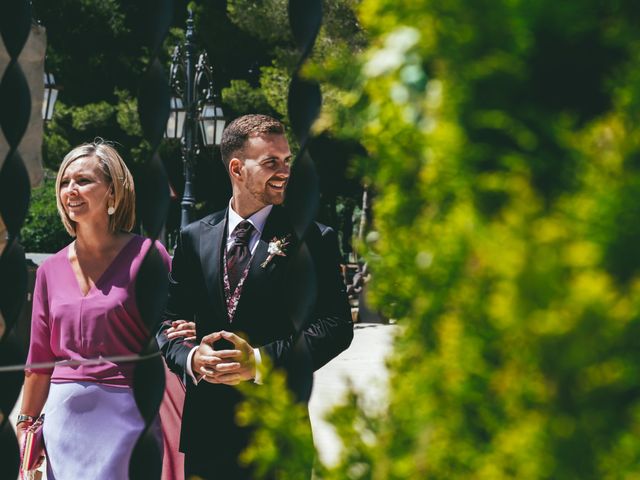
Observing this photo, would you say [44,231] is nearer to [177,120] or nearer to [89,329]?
[177,120]

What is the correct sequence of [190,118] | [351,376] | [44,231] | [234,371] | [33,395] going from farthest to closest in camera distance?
1. [44,231]
2. [190,118]
3. [33,395]
4. [234,371]
5. [351,376]

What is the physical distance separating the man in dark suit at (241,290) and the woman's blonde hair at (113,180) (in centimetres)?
27

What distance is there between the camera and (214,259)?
141 inches

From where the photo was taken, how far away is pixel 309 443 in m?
1.05

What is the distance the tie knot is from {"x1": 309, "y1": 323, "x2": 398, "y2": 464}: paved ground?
0.68 m

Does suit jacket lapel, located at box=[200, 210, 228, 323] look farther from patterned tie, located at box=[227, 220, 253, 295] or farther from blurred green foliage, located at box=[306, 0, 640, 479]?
blurred green foliage, located at box=[306, 0, 640, 479]

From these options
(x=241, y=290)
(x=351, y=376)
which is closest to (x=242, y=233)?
(x=241, y=290)

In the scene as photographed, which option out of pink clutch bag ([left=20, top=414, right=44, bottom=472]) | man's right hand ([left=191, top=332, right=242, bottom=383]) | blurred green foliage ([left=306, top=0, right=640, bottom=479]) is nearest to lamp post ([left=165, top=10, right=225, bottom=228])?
pink clutch bag ([left=20, top=414, right=44, bottom=472])

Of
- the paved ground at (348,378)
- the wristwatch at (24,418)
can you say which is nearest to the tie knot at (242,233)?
the paved ground at (348,378)

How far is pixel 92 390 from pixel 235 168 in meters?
1.08

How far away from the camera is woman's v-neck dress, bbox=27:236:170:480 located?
339cm

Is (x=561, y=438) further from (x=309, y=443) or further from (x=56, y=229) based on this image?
(x=56, y=229)

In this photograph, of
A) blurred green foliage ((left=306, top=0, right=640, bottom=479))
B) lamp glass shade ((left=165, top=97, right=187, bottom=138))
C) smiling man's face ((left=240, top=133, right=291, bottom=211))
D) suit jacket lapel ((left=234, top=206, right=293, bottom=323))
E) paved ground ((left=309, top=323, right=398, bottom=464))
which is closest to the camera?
blurred green foliage ((left=306, top=0, right=640, bottom=479))

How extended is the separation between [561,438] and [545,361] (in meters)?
0.08
